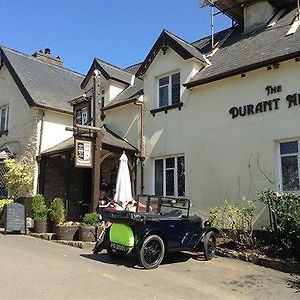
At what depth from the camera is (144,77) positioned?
16422mm

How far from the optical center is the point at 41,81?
20.9m

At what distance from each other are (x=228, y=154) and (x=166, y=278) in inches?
240

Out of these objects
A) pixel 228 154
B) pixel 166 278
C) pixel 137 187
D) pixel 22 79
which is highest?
pixel 22 79

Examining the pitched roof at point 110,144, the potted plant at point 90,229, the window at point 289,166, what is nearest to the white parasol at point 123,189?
the potted plant at point 90,229

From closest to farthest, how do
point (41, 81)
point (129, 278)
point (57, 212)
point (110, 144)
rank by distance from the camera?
point (129, 278) → point (57, 212) → point (110, 144) → point (41, 81)

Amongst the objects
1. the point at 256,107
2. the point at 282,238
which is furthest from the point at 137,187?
the point at 282,238

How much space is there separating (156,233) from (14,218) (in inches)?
284

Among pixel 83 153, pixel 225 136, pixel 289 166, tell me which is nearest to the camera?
pixel 289 166

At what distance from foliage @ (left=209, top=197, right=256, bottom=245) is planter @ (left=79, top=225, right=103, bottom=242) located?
3.62 m

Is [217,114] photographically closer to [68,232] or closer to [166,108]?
[166,108]

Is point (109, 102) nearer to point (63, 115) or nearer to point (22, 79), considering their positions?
point (63, 115)

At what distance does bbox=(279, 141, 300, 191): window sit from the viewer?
37.4 ft

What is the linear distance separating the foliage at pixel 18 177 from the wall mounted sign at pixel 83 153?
5.34 metres

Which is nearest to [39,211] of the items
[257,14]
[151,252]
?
[151,252]
